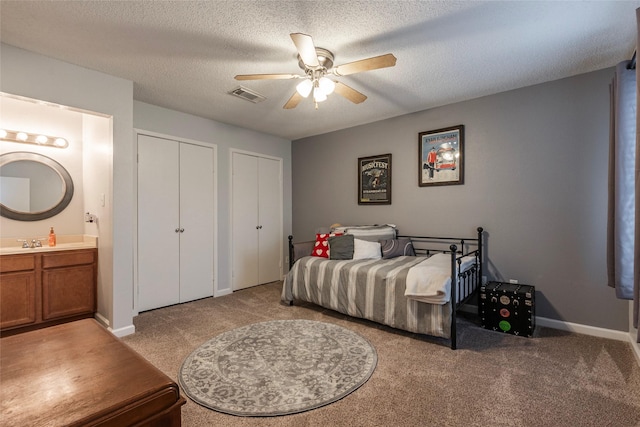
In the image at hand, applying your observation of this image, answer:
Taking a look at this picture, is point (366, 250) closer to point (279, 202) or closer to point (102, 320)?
point (279, 202)

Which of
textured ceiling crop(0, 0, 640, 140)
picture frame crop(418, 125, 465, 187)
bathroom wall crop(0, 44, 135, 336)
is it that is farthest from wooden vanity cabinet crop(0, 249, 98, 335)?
picture frame crop(418, 125, 465, 187)

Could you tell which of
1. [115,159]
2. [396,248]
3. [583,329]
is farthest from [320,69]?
[583,329]

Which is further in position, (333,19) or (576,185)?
(576,185)

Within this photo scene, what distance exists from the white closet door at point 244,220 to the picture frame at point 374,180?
1.62 m

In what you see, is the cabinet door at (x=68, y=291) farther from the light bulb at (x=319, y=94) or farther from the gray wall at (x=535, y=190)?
the gray wall at (x=535, y=190)

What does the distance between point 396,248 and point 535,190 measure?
1534 mm

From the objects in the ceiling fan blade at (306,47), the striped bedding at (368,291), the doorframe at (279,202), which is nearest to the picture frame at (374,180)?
the striped bedding at (368,291)

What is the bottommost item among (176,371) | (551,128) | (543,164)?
(176,371)

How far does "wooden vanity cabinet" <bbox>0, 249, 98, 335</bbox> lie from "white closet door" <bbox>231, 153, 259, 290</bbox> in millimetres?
1698

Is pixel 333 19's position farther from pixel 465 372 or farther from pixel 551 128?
pixel 465 372

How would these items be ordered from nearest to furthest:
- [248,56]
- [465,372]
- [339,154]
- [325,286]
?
[465,372]
[248,56]
[325,286]
[339,154]

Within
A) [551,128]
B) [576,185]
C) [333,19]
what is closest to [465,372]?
[576,185]

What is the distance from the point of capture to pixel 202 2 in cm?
182

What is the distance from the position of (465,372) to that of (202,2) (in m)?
2.99
